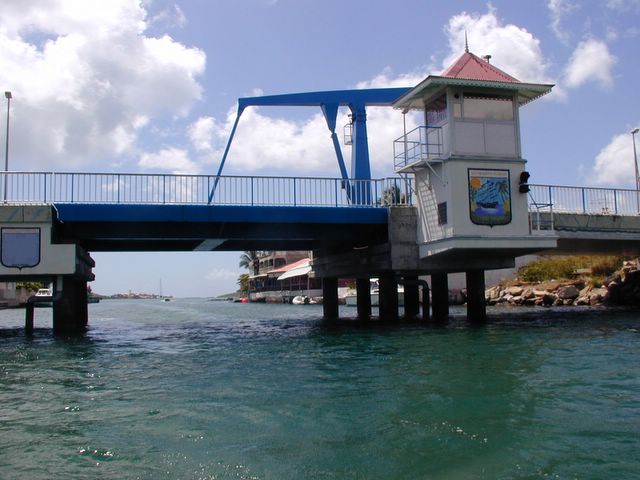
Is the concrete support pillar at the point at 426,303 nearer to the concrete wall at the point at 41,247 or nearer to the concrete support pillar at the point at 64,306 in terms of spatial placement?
the concrete support pillar at the point at 64,306

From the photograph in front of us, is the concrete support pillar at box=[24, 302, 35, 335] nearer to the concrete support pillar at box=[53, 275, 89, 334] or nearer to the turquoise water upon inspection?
the concrete support pillar at box=[53, 275, 89, 334]

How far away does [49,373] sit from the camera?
14.4 m

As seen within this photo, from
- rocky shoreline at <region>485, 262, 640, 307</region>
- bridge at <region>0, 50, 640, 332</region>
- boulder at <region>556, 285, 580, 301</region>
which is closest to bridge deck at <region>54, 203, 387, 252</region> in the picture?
bridge at <region>0, 50, 640, 332</region>

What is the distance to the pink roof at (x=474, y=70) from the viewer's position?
83.6 feet

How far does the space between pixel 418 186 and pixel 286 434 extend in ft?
65.9

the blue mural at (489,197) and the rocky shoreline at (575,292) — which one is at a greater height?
the blue mural at (489,197)

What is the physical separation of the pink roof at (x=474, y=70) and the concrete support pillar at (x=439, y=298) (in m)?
10.6

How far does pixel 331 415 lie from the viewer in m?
9.23

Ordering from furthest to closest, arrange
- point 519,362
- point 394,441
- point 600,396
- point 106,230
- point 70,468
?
point 106,230 < point 519,362 < point 600,396 < point 394,441 < point 70,468

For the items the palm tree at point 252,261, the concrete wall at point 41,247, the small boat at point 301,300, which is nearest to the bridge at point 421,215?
the concrete wall at point 41,247

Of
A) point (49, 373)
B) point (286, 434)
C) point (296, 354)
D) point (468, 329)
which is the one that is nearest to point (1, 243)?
point (49, 373)

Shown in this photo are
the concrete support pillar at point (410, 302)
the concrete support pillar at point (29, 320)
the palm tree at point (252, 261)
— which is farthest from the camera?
the palm tree at point (252, 261)

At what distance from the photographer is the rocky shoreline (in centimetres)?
4238

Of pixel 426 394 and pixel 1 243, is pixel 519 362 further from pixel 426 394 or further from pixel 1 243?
pixel 1 243
